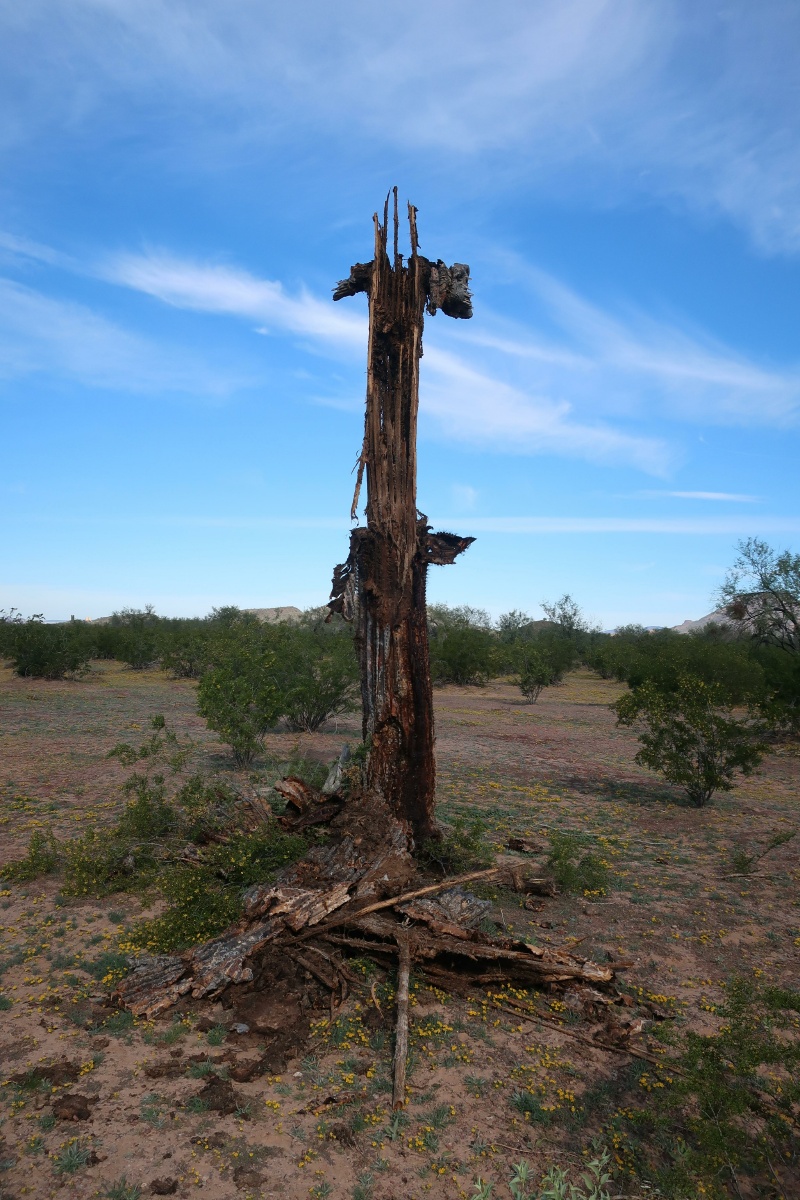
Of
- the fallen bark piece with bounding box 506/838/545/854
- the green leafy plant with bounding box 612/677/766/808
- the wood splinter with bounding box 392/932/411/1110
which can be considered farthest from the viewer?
the green leafy plant with bounding box 612/677/766/808

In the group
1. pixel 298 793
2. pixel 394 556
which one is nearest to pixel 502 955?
pixel 298 793

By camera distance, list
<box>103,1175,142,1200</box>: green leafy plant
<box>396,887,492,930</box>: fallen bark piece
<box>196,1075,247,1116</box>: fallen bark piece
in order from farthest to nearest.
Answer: <box>396,887,492,930</box>: fallen bark piece, <box>196,1075,247,1116</box>: fallen bark piece, <box>103,1175,142,1200</box>: green leafy plant

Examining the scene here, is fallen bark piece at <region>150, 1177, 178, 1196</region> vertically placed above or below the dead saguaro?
below

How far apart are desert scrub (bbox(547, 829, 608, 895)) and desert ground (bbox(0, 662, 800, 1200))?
0.17 metres

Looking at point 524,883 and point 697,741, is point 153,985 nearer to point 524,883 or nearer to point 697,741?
point 524,883

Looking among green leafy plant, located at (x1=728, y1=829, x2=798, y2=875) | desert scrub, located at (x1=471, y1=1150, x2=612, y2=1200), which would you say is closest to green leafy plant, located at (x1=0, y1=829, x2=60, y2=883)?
desert scrub, located at (x1=471, y1=1150, x2=612, y2=1200)

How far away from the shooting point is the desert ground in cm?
357

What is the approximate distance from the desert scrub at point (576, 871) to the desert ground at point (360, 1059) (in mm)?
169

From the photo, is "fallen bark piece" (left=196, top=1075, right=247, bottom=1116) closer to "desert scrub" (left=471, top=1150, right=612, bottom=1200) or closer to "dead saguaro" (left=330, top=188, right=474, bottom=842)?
"desert scrub" (left=471, top=1150, right=612, bottom=1200)

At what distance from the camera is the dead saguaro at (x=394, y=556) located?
729cm

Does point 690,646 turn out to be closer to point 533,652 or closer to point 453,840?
point 533,652

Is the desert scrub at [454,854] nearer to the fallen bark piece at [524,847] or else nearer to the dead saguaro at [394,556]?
the dead saguaro at [394,556]

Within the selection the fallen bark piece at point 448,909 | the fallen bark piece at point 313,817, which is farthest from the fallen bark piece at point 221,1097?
the fallen bark piece at point 313,817

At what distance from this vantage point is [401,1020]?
4.55 meters
